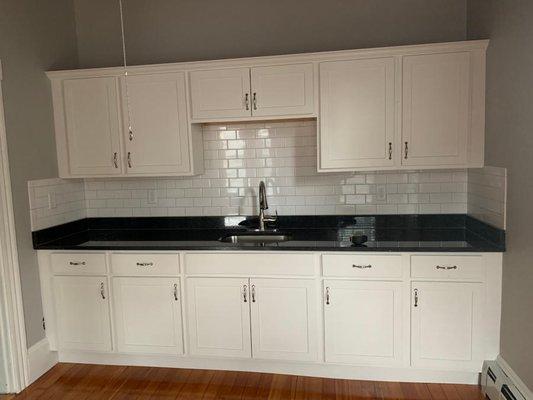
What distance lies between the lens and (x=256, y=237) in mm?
3338

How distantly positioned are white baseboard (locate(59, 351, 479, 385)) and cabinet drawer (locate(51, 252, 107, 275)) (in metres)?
0.61

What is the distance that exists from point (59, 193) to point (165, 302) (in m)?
1.20

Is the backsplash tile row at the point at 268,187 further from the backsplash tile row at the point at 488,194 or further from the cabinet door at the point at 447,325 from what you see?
the cabinet door at the point at 447,325

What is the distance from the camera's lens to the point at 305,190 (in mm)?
3365

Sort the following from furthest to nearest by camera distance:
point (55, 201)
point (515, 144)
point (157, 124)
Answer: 1. point (55, 201)
2. point (157, 124)
3. point (515, 144)

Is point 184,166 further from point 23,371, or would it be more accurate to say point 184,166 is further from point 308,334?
point 23,371

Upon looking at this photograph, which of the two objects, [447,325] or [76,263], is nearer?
[447,325]

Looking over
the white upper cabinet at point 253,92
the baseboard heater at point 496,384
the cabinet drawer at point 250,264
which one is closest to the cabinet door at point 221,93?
the white upper cabinet at point 253,92

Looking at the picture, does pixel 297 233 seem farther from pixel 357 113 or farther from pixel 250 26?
pixel 250 26

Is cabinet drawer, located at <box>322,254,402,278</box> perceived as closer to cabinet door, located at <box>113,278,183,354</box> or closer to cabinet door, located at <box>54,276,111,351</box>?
cabinet door, located at <box>113,278,183,354</box>

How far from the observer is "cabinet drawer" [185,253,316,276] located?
277 centimetres

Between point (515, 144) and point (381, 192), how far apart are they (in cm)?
107

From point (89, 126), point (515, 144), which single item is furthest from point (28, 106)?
point (515, 144)

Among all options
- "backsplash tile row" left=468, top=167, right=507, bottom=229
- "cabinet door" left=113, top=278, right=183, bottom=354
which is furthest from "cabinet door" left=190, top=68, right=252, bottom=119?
"backsplash tile row" left=468, top=167, right=507, bottom=229
